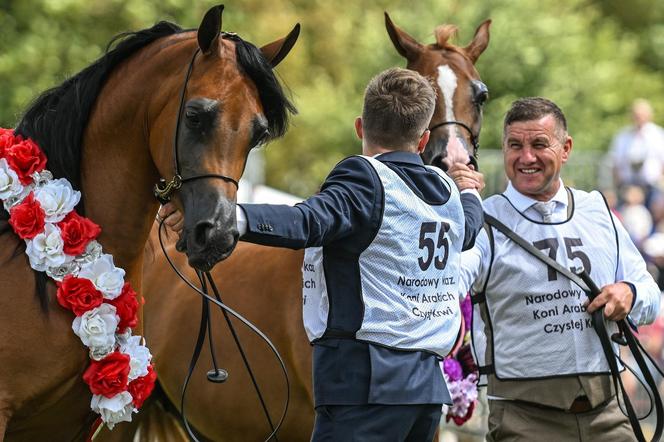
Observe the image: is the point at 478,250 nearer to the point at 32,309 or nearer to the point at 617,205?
the point at 32,309

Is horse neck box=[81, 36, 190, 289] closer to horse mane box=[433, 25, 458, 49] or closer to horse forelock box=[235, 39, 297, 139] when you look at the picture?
horse forelock box=[235, 39, 297, 139]

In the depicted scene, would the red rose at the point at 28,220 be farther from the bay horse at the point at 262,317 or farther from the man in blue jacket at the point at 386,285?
the bay horse at the point at 262,317

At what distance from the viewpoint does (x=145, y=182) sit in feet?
13.6

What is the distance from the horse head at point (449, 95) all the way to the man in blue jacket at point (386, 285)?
1.40 m

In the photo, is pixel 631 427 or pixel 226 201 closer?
pixel 226 201

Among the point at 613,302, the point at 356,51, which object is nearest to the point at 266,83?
the point at 613,302

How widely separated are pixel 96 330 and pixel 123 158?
0.62 m

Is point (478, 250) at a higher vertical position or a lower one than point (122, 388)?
higher

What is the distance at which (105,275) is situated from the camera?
4.09 metres

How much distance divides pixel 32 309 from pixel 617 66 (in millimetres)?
22134

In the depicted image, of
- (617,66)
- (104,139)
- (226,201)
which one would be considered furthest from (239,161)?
(617,66)

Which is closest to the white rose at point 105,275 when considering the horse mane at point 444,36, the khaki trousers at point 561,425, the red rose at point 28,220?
the red rose at point 28,220

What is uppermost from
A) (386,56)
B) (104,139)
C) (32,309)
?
(386,56)

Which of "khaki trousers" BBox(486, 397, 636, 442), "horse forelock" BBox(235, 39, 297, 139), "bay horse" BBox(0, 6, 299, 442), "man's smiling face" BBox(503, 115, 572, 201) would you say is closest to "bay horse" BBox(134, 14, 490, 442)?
"man's smiling face" BBox(503, 115, 572, 201)
